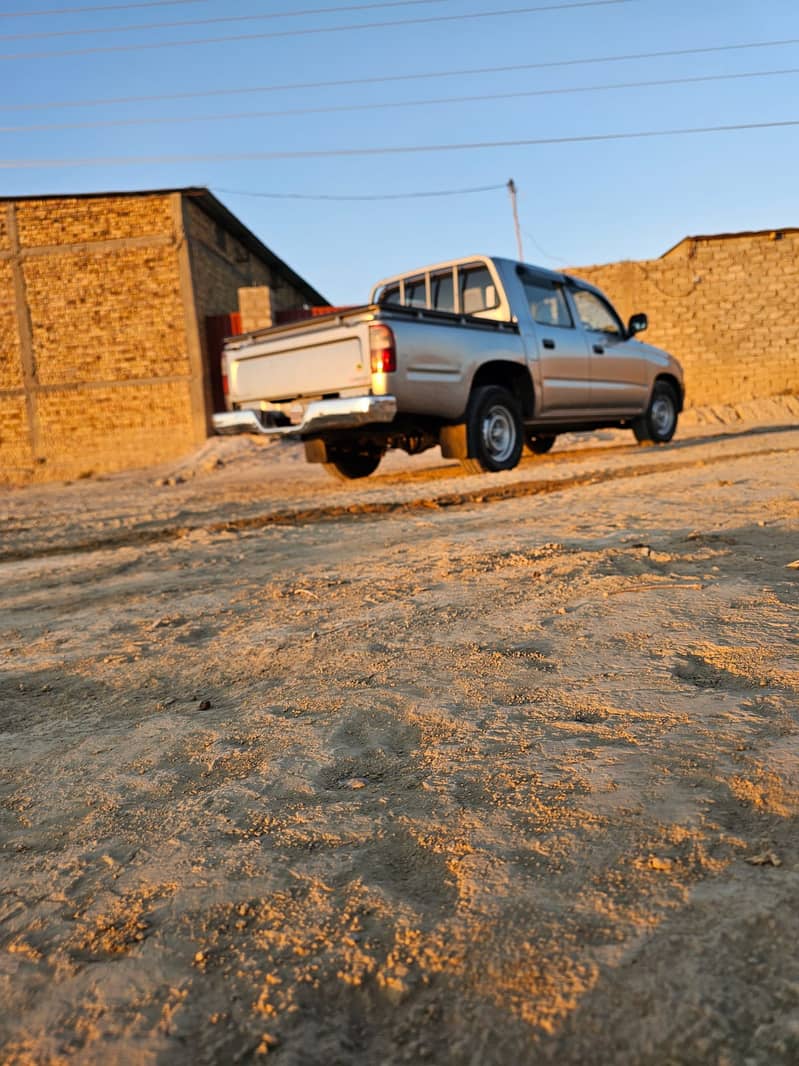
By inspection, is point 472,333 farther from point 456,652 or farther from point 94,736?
point 94,736

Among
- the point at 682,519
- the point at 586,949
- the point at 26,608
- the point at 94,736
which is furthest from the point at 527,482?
the point at 586,949

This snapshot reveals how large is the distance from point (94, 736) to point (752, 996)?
161 centimetres

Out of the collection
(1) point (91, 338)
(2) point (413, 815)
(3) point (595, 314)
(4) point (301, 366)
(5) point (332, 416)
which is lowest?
(2) point (413, 815)

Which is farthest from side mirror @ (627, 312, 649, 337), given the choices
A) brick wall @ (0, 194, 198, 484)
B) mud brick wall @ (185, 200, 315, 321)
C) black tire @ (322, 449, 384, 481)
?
brick wall @ (0, 194, 198, 484)

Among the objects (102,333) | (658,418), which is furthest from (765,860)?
(102,333)

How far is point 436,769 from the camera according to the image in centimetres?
173

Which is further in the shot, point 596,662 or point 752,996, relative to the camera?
point 596,662

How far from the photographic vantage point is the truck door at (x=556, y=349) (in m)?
8.61

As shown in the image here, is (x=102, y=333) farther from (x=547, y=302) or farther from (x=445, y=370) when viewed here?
(x=445, y=370)

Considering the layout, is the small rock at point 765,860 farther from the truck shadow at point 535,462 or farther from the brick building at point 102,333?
the brick building at point 102,333

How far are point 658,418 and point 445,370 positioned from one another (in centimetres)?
463

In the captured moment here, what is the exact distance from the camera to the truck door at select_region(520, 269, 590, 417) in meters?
8.61

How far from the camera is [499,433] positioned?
27.2ft

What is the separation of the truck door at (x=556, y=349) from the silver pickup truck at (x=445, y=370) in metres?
0.02
